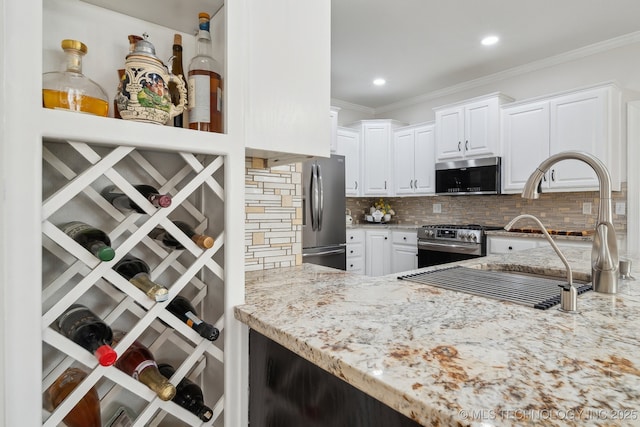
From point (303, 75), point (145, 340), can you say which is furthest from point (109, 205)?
point (303, 75)

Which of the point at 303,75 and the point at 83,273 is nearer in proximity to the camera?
the point at 83,273

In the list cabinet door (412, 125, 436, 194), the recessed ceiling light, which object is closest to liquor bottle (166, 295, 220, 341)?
the recessed ceiling light

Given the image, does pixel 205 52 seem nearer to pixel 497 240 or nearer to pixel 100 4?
pixel 100 4

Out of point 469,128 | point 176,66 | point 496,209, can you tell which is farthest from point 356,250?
point 176,66

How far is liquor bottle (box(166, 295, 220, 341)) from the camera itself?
32.9 inches

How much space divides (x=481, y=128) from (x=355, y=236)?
→ 206 centimetres

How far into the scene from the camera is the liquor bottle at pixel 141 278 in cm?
81

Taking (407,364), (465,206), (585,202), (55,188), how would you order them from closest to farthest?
(407,364)
(55,188)
(585,202)
(465,206)

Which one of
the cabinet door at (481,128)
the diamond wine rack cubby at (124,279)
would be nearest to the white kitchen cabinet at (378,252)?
the cabinet door at (481,128)

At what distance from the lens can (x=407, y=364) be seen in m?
→ 0.58

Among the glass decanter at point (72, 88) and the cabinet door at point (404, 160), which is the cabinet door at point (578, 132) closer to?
the cabinet door at point (404, 160)

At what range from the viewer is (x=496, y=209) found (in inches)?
168

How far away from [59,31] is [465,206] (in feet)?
14.9

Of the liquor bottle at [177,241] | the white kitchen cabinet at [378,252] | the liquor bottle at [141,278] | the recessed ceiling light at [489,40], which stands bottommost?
the white kitchen cabinet at [378,252]
